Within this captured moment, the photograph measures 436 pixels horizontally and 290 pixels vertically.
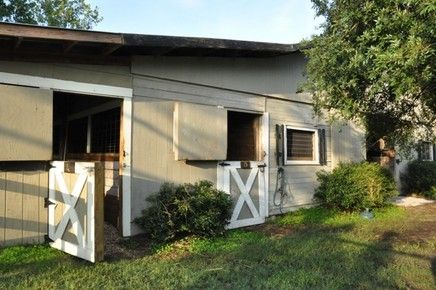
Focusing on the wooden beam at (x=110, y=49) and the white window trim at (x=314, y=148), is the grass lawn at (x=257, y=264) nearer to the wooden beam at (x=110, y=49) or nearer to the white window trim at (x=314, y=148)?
the white window trim at (x=314, y=148)

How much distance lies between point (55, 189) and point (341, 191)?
6.40 meters

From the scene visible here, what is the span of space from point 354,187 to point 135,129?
5.56 m

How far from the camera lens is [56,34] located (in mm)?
5234

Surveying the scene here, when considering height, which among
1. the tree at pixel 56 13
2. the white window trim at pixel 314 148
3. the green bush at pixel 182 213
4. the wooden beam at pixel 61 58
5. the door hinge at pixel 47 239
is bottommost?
the door hinge at pixel 47 239

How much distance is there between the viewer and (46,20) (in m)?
27.4

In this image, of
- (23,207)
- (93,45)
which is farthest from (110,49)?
(23,207)

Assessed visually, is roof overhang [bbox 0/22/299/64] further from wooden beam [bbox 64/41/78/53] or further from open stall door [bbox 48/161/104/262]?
open stall door [bbox 48/161/104/262]

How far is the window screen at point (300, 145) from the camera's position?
9.73 meters

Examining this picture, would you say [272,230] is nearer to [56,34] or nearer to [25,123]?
[25,123]

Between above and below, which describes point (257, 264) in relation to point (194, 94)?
below

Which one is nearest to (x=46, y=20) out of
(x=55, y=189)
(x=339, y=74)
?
(x=55, y=189)

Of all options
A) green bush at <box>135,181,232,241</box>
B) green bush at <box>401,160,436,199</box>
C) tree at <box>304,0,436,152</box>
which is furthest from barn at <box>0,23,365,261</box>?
green bush at <box>401,160,436,199</box>

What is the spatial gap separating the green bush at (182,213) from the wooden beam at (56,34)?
251 centimetres

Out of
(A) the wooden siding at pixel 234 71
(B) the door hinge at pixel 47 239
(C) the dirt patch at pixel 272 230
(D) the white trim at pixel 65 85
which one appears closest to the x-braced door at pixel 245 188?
(C) the dirt patch at pixel 272 230
